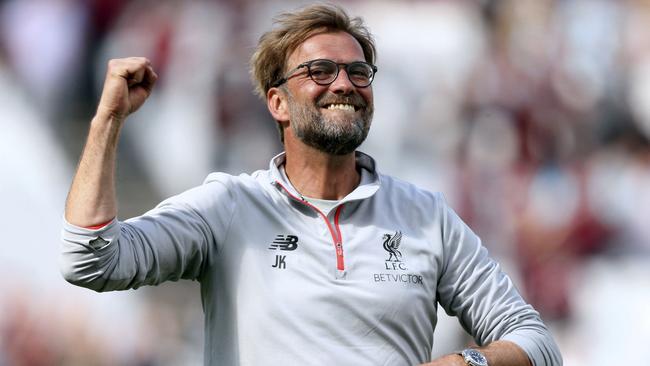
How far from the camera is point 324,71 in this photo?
3.32 metres

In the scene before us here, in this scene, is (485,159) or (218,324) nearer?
(218,324)

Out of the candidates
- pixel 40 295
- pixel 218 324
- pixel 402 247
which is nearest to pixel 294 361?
pixel 218 324

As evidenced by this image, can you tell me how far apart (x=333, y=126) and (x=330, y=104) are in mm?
90

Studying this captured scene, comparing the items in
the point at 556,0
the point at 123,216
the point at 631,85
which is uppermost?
the point at 556,0

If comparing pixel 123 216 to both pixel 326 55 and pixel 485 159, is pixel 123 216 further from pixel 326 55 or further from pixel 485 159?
pixel 326 55

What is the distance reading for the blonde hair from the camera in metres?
3.44

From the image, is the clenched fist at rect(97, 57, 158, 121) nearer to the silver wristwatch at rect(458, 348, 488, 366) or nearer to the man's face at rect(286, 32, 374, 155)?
the man's face at rect(286, 32, 374, 155)

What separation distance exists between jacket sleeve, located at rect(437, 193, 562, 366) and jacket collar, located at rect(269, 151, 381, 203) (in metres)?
0.24

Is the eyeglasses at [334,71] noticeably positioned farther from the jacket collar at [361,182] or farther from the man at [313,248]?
the jacket collar at [361,182]

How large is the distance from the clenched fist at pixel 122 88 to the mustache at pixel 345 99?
0.69 metres

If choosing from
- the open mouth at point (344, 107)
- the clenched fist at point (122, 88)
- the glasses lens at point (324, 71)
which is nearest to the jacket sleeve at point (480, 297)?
the open mouth at point (344, 107)

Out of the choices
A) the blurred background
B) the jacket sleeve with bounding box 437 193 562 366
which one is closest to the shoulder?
the jacket sleeve with bounding box 437 193 562 366

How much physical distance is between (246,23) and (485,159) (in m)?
1.86

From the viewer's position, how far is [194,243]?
2969mm
